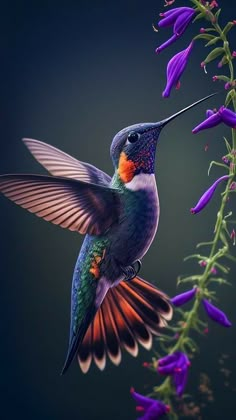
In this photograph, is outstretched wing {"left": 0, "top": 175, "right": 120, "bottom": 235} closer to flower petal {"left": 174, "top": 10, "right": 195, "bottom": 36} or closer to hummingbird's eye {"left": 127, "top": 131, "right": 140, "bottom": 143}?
hummingbird's eye {"left": 127, "top": 131, "right": 140, "bottom": 143}

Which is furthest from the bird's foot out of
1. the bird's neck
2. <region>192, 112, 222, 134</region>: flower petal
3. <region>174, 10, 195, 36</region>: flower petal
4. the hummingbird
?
<region>174, 10, 195, 36</region>: flower petal

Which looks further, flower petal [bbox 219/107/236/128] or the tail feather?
the tail feather

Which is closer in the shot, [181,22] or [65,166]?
[181,22]

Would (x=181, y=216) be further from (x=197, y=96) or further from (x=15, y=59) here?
(x=15, y=59)

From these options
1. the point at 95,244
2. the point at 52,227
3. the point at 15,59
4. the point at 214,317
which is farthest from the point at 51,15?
the point at 214,317

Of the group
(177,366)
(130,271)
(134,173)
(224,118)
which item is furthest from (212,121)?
(177,366)

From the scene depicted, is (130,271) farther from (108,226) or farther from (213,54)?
(213,54)

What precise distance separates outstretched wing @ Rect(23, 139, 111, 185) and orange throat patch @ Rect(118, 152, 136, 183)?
0.12m

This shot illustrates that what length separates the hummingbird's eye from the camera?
2.47ft

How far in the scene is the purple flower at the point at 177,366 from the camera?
0.81 m

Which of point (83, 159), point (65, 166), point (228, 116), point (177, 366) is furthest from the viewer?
point (83, 159)

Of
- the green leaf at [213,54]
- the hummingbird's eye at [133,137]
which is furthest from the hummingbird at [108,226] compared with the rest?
the green leaf at [213,54]

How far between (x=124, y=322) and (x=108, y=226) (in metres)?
0.18

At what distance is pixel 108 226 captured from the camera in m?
0.82
